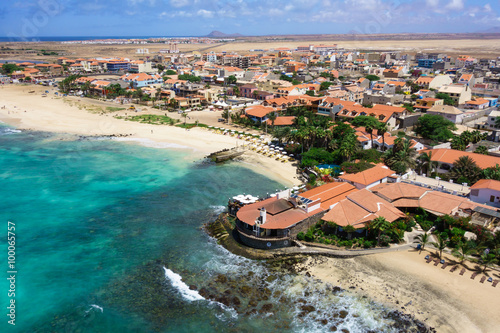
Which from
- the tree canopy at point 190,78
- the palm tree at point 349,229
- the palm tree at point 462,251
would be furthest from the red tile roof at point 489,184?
the tree canopy at point 190,78

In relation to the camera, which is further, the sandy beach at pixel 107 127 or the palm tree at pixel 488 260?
the sandy beach at pixel 107 127

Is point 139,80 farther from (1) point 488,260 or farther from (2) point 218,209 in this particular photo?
(1) point 488,260

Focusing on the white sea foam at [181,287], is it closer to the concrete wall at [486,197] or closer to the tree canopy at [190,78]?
the concrete wall at [486,197]

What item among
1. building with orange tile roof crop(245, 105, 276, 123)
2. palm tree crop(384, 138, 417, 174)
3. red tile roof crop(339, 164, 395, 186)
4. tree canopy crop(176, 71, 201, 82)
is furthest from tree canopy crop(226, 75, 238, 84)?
red tile roof crop(339, 164, 395, 186)

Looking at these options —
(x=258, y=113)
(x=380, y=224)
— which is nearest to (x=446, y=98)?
(x=258, y=113)

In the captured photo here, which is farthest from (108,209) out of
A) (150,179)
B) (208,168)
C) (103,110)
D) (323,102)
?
(103,110)

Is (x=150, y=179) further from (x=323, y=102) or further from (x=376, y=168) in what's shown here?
(x=323, y=102)
